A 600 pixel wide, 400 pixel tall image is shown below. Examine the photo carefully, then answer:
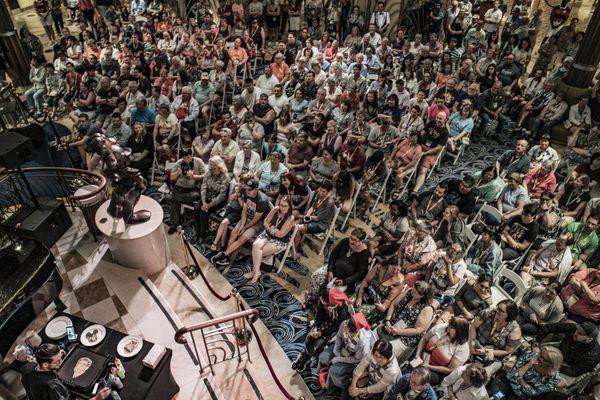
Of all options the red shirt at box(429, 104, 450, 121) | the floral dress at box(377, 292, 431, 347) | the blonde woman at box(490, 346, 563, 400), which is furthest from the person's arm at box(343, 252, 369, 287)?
the red shirt at box(429, 104, 450, 121)

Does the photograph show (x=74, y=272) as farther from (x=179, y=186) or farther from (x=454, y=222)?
(x=454, y=222)

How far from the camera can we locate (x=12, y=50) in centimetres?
1023

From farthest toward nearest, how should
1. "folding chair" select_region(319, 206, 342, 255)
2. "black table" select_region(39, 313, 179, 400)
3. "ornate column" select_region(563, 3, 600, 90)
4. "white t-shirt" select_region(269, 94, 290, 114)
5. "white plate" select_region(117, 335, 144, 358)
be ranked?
"ornate column" select_region(563, 3, 600, 90)
"white t-shirt" select_region(269, 94, 290, 114)
"folding chair" select_region(319, 206, 342, 255)
"white plate" select_region(117, 335, 144, 358)
"black table" select_region(39, 313, 179, 400)

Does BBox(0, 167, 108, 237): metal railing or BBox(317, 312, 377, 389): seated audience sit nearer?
BBox(317, 312, 377, 389): seated audience

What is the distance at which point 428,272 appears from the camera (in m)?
4.77

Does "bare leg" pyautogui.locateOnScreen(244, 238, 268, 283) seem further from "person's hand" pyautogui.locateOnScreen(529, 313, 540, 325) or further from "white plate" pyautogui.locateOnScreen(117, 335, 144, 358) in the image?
"person's hand" pyautogui.locateOnScreen(529, 313, 540, 325)

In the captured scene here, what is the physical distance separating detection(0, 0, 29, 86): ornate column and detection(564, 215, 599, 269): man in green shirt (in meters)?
11.8

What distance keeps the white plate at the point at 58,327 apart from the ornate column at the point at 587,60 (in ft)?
29.8

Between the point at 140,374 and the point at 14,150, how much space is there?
2.89m

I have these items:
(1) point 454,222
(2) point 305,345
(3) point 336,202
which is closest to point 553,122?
(1) point 454,222

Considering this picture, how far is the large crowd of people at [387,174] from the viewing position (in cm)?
402

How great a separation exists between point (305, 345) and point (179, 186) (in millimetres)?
2934

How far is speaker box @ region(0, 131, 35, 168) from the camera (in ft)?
15.3

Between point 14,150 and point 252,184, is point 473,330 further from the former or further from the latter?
point 14,150
